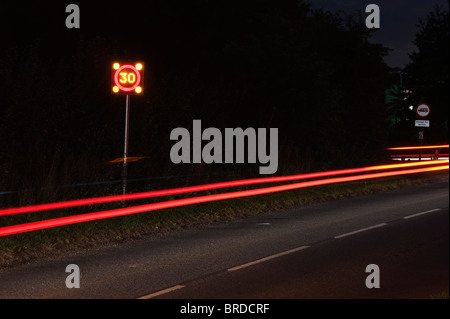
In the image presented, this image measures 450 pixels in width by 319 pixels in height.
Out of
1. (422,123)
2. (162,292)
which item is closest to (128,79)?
(162,292)

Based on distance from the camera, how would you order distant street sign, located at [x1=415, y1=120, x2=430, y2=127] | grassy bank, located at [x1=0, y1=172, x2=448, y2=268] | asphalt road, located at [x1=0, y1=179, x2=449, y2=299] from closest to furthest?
asphalt road, located at [x1=0, y1=179, x2=449, y2=299], grassy bank, located at [x1=0, y1=172, x2=448, y2=268], distant street sign, located at [x1=415, y1=120, x2=430, y2=127]

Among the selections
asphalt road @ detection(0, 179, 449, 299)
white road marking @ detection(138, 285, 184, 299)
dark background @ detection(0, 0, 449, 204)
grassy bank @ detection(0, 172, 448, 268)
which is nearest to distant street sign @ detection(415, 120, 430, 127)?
dark background @ detection(0, 0, 449, 204)

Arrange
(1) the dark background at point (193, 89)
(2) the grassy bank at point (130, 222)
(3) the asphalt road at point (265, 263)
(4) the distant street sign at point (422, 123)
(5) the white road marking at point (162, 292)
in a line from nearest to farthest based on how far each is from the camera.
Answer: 1. (5) the white road marking at point (162, 292)
2. (3) the asphalt road at point (265, 263)
3. (2) the grassy bank at point (130, 222)
4. (1) the dark background at point (193, 89)
5. (4) the distant street sign at point (422, 123)

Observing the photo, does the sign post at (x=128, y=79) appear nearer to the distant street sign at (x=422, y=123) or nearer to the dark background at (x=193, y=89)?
the dark background at (x=193, y=89)

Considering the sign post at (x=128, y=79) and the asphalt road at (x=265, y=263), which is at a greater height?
the sign post at (x=128, y=79)

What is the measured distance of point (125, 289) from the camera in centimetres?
905

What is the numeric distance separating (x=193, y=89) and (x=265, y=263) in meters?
12.9

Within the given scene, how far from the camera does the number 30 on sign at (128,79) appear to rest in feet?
51.6

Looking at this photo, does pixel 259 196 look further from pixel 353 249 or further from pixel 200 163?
pixel 353 249

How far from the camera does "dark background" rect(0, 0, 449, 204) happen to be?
1667cm

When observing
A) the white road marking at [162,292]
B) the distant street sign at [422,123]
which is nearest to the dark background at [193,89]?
the distant street sign at [422,123]

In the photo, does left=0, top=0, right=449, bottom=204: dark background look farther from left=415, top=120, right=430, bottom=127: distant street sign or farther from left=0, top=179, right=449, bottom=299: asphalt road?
left=0, top=179, right=449, bottom=299: asphalt road

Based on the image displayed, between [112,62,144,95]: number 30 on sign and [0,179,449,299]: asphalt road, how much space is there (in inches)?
144

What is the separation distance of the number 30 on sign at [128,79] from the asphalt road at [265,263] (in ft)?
12.0
